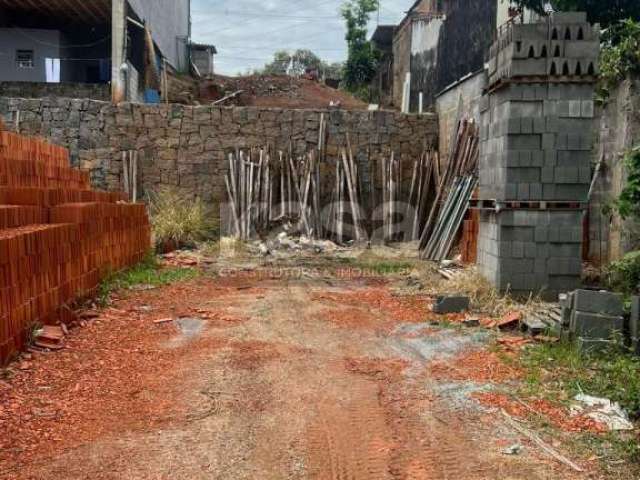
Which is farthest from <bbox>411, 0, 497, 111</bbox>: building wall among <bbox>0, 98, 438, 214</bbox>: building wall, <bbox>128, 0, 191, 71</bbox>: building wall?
<bbox>128, 0, 191, 71</bbox>: building wall

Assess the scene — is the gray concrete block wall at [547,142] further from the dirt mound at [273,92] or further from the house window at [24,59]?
the house window at [24,59]

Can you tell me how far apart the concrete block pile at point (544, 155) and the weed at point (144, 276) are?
4.12 meters

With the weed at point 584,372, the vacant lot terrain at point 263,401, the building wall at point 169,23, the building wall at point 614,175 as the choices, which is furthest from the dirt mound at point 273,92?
the weed at point 584,372

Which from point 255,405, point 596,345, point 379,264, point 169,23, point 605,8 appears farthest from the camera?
point 169,23

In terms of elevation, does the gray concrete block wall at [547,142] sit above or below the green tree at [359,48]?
below

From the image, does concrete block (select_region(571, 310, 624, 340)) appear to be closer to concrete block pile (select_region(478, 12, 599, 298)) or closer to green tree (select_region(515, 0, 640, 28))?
concrete block pile (select_region(478, 12, 599, 298))

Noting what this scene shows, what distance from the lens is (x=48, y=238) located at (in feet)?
16.4

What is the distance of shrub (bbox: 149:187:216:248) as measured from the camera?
10.5m

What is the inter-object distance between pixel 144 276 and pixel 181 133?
4.80 meters

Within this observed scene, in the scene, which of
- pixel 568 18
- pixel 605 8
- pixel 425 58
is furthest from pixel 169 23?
pixel 568 18

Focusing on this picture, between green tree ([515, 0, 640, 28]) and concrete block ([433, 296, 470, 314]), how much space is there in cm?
462

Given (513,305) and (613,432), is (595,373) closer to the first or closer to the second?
(613,432)

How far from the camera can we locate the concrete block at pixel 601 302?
4668 millimetres

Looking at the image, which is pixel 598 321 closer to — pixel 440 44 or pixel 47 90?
pixel 440 44
